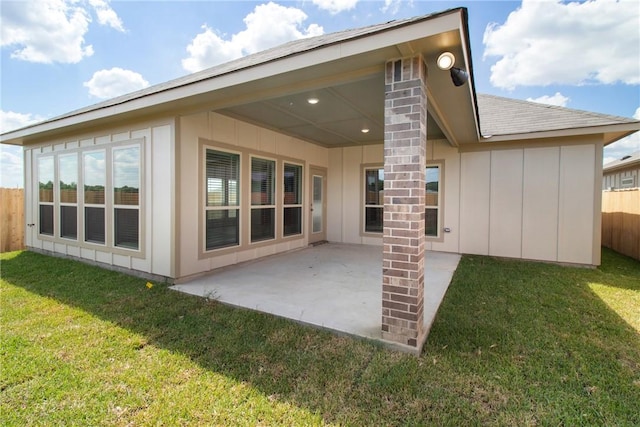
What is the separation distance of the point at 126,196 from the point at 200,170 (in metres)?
1.48

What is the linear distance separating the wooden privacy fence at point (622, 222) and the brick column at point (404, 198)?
7336mm

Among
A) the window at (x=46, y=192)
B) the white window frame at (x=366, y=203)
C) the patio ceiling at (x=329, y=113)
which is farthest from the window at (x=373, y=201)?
the window at (x=46, y=192)

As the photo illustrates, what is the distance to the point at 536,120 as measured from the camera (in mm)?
6484

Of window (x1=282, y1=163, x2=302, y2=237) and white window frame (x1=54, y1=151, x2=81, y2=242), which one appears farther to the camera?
window (x1=282, y1=163, x2=302, y2=237)

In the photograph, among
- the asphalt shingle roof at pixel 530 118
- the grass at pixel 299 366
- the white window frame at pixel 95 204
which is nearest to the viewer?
the grass at pixel 299 366

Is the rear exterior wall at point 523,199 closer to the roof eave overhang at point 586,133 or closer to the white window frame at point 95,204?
the roof eave overhang at point 586,133

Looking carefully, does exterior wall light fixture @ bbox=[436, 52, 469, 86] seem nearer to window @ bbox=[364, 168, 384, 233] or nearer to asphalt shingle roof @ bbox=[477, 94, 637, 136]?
asphalt shingle roof @ bbox=[477, 94, 637, 136]

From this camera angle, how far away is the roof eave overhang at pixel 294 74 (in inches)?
93.9

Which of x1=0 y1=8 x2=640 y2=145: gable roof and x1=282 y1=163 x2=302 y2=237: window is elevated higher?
x1=0 y1=8 x2=640 y2=145: gable roof

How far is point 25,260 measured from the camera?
6.18 metres

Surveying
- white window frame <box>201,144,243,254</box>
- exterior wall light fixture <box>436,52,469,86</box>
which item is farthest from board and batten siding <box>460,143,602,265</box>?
white window frame <box>201,144,243,254</box>

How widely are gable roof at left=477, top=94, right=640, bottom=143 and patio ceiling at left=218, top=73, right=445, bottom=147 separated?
1.35 metres

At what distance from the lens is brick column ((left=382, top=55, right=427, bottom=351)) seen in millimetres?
2598

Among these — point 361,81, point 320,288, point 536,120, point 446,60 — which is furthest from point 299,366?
point 536,120
